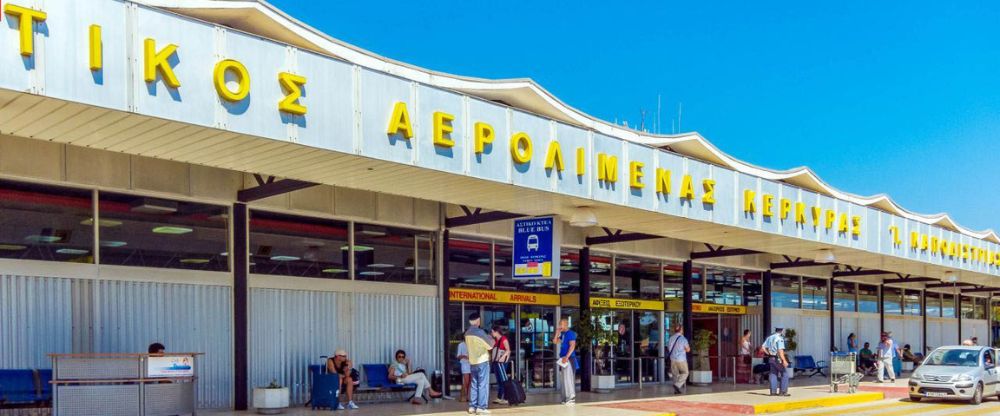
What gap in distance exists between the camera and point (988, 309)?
164 ft

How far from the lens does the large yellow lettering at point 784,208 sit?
22.7 meters

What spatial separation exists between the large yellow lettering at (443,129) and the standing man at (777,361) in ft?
32.7

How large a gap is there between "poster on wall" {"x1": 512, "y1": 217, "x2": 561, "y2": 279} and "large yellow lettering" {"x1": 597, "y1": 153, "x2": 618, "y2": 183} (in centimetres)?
121

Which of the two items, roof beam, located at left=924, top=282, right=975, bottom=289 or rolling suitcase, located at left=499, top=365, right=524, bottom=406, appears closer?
rolling suitcase, located at left=499, top=365, right=524, bottom=406

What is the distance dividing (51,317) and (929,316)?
3783cm

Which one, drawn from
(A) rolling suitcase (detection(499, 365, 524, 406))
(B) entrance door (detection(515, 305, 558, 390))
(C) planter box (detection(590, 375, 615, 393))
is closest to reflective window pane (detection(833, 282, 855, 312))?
(C) planter box (detection(590, 375, 615, 393))

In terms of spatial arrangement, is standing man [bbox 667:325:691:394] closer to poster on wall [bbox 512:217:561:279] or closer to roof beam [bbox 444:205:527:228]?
roof beam [bbox 444:205:527:228]

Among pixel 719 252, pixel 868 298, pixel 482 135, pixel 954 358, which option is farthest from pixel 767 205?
pixel 868 298

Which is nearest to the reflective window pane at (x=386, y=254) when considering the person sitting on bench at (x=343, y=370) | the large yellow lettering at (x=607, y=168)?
the person sitting on bench at (x=343, y=370)

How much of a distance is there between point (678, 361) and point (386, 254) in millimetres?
8030

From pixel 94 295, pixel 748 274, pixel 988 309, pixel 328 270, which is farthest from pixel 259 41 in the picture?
pixel 988 309

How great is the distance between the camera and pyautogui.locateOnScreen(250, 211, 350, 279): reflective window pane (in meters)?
17.2

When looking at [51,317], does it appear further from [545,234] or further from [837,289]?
→ [837,289]

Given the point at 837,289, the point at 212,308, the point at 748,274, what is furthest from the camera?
the point at 837,289
